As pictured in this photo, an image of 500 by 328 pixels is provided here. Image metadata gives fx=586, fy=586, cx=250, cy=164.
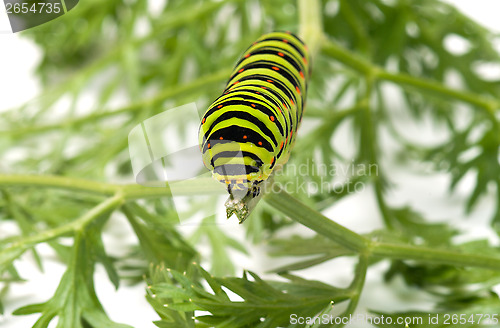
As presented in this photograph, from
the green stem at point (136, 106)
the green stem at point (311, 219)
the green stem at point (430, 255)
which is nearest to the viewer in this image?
the green stem at point (311, 219)

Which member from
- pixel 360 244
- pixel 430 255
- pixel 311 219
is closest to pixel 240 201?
pixel 311 219

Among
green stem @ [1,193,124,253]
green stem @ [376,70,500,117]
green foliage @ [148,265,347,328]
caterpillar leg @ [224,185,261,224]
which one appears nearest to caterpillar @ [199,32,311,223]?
caterpillar leg @ [224,185,261,224]

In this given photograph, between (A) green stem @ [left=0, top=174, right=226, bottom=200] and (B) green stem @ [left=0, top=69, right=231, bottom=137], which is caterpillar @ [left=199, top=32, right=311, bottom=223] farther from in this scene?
(B) green stem @ [left=0, top=69, right=231, bottom=137]

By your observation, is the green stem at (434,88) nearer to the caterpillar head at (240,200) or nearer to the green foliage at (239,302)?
the green foliage at (239,302)

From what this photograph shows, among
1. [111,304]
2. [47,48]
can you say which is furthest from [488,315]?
[47,48]

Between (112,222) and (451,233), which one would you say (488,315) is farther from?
(112,222)

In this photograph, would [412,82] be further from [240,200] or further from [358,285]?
[240,200]

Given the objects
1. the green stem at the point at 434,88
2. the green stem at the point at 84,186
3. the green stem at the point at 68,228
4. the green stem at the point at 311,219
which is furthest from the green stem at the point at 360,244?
the green stem at the point at 434,88
